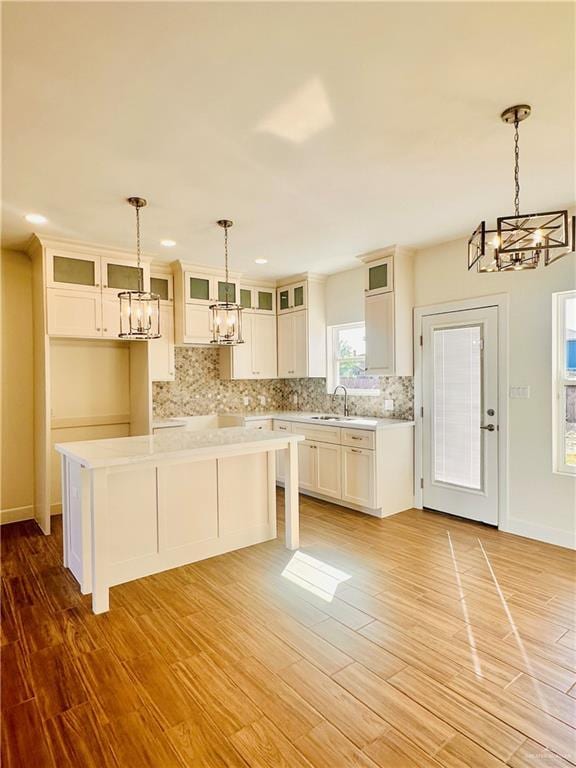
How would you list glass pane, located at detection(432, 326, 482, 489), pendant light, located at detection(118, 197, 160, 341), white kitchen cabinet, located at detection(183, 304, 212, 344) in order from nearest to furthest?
pendant light, located at detection(118, 197, 160, 341)
glass pane, located at detection(432, 326, 482, 489)
white kitchen cabinet, located at detection(183, 304, 212, 344)

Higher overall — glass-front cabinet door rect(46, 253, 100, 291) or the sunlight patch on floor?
glass-front cabinet door rect(46, 253, 100, 291)

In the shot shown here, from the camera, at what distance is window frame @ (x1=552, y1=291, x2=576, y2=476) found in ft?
11.7

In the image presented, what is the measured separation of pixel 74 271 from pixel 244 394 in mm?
2650

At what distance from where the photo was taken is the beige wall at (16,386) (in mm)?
4336

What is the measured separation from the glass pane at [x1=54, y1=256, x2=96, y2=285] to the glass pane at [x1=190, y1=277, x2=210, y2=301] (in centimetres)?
110

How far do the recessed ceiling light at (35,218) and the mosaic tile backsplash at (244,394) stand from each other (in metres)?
2.13

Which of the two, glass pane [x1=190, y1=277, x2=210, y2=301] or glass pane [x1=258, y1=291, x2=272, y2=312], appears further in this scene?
glass pane [x1=258, y1=291, x2=272, y2=312]

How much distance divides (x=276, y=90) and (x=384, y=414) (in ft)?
12.1

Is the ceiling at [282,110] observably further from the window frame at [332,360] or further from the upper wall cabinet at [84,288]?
the window frame at [332,360]

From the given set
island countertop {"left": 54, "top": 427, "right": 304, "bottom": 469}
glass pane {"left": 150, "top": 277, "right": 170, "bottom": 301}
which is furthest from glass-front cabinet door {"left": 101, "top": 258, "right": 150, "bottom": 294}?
island countertop {"left": 54, "top": 427, "right": 304, "bottom": 469}

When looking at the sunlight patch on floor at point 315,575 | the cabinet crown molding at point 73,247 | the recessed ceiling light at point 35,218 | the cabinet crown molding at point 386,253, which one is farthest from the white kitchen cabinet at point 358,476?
the recessed ceiling light at point 35,218

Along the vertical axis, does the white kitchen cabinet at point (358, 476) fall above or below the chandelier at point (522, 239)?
below

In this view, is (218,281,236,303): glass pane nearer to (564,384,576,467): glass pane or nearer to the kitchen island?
the kitchen island

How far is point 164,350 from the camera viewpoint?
4.93 metres
